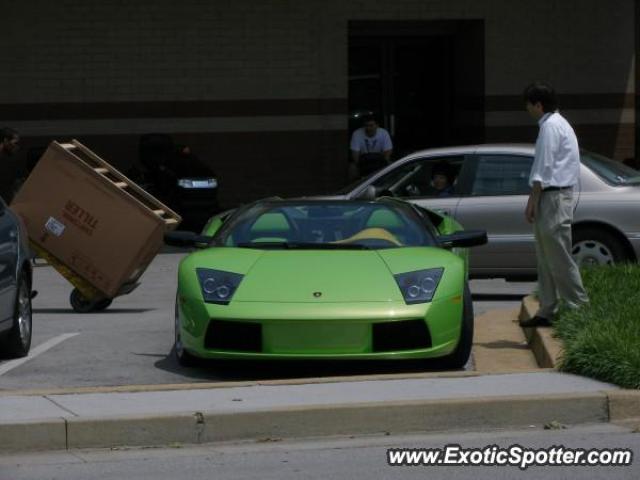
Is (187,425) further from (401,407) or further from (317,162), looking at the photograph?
(317,162)

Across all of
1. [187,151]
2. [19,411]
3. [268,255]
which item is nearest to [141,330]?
[268,255]

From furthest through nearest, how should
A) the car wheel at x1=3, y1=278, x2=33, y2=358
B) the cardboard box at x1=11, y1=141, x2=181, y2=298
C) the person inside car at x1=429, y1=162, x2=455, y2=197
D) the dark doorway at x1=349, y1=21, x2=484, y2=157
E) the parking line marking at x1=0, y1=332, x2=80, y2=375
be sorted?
the dark doorway at x1=349, y1=21, x2=484, y2=157, the person inside car at x1=429, y1=162, x2=455, y2=197, the cardboard box at x1=11, y1=141, x2=181, y2=298, the car wheel at x1=3, y1=278, x2=33, y2=358, the parking line marking at x1=0, y1=332, x2=80, y2=375

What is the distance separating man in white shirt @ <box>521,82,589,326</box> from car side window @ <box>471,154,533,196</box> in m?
4.07

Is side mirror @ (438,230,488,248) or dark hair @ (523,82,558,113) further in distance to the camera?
dark hair @ (523,82,558,113)

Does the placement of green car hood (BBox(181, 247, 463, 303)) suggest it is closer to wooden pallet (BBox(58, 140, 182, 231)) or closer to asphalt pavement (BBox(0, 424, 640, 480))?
asphalt pavement (BBox(0, 424, 640, 480))

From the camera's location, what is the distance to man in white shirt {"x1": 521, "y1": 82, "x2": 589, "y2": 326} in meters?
10.5

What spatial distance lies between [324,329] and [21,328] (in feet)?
8.97

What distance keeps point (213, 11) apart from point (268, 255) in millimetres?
13217

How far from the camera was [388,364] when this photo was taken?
992 cm

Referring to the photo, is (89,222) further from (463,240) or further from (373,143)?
(373,143)

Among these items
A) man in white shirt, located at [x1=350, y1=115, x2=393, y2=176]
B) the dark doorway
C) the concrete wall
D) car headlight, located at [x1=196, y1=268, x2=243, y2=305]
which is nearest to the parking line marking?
car headlight, located at [x1=196, y1=268, x2=243, y2=305]

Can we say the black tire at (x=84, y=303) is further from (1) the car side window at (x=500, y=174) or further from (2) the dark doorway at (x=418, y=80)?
(2) the dark doorway at (x=418, y=80)

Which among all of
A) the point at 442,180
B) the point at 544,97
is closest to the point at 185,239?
the point at 544,97

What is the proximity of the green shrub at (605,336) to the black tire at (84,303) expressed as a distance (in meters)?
4.88
